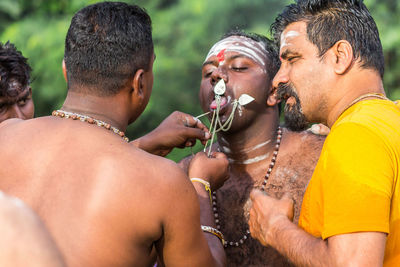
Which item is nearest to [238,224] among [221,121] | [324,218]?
[221,121]

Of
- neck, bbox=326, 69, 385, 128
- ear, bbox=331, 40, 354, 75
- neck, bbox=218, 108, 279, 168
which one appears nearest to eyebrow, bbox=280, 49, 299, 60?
ear, bbox=331, 40, 354, 75

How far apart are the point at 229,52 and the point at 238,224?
123 cm

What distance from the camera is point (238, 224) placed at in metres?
3.71

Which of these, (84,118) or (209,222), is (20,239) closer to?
(84,118)

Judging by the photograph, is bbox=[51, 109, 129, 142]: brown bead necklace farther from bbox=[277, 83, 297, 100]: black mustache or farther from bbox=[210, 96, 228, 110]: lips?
bbox=[210, 96, 228, 110]: lips

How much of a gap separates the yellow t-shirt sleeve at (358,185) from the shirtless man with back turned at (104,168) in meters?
0.61

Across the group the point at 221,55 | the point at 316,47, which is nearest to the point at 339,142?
the point at 316,47

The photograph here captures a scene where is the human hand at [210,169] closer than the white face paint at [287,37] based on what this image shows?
No

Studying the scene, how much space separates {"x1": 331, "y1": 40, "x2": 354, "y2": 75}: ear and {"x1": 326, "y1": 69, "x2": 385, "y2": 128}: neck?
6 cm

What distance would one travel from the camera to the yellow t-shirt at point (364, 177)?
2.14m

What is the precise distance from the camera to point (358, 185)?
7.03ft

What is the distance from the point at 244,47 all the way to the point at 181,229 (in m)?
1.93

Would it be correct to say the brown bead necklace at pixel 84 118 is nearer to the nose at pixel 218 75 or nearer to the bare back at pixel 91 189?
the bare back at pixel 91 189

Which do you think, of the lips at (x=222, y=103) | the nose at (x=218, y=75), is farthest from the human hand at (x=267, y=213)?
the nose at (x=218, y=75)
